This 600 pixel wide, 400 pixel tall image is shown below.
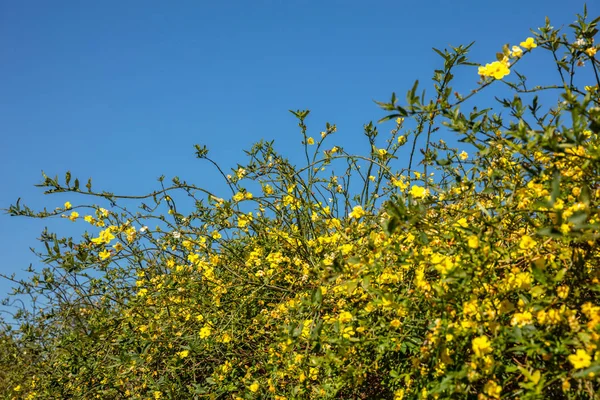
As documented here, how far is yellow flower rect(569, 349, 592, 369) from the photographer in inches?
57.8

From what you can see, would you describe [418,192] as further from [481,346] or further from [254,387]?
[254,387]

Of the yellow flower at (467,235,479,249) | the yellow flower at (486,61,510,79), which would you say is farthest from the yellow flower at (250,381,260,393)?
the yellow flower at (486,61,510,79)

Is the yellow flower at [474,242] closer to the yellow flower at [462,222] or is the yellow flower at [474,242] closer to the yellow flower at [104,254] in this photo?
the yellow flower at [462,222]

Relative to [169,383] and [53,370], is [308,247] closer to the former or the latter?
[169,383]

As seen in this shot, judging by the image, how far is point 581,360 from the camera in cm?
148

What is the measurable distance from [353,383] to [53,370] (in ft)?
10.4

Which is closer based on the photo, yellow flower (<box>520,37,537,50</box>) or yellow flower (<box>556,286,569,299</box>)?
yellow flower (<box>556,286,569,299</box>)

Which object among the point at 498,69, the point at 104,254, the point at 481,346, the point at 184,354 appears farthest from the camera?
the point at 104,254

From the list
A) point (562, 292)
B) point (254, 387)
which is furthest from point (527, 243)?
point (254, 387)

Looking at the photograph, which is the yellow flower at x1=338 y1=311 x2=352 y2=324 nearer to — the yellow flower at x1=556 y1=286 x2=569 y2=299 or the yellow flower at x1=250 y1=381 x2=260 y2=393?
the yellow flower at x1=556 y1=286 x2=569 y2=299

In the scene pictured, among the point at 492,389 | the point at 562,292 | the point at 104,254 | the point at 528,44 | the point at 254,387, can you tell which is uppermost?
the point at 104,254

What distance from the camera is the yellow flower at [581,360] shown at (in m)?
1.47

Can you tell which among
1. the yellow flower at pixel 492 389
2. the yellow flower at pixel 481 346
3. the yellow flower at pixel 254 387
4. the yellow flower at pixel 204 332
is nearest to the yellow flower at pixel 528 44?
the yellow flower at pixel 481 346

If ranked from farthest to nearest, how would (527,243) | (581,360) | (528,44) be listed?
(528,44) → (527,243) → (581,360)
